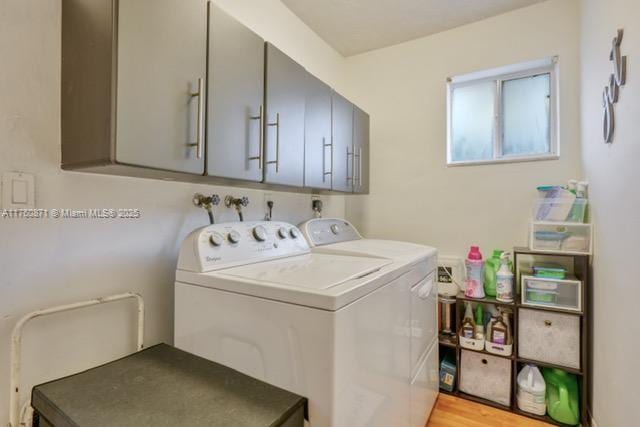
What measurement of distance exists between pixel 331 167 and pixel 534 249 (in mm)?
1340

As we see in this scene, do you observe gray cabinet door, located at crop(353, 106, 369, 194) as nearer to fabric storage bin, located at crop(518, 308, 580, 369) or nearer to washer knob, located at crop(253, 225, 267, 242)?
washer knob, located at crop(253, 225, 267, 242)

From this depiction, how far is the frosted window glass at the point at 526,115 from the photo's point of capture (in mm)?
2170

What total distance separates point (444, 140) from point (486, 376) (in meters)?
1.66

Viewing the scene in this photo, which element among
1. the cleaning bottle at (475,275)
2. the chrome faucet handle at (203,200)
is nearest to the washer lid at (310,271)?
the chrome faucet handle at (203,200)

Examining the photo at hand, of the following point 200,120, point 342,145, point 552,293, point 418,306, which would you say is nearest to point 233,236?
point 200,120

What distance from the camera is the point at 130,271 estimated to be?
121 cm

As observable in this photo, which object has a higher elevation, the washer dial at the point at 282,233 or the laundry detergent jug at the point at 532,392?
the washer dial at the point at 282,233

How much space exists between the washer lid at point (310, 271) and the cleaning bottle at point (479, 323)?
1.10m

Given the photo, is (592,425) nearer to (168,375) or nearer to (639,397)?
(639,397)

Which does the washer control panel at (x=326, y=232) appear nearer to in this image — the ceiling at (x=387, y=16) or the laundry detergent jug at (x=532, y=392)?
the laundry detergent jug at (x=532, y=392)

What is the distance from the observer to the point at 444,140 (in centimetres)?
240

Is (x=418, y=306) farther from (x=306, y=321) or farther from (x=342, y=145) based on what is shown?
(x=342, y=145)

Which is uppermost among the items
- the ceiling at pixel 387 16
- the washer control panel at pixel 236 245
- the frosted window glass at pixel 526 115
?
the ceiling at pixel 387 16

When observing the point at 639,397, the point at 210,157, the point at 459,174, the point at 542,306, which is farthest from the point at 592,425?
the point at 210,157
